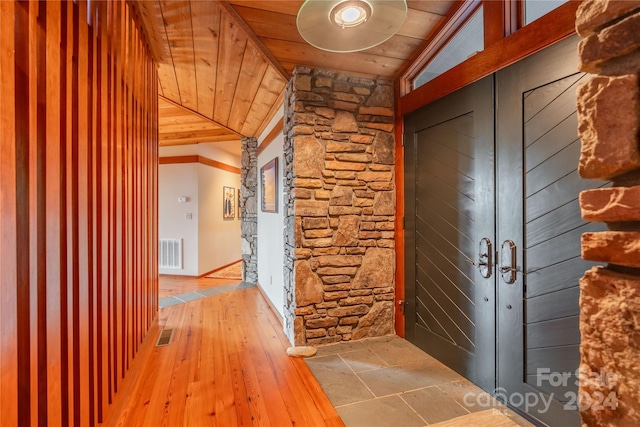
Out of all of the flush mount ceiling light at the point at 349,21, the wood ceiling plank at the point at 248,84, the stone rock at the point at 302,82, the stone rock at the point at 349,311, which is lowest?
the stone rock at the point at 349,311

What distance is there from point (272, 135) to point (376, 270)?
2143 mm

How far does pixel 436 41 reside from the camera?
2.33 m

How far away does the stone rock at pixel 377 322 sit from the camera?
9.31 feet

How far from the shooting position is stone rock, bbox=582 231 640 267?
558 mm

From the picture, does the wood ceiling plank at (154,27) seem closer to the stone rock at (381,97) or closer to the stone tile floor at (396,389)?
the stone rock at (381,97)

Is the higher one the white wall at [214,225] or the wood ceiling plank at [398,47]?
the wood ceiling plank at [398,47]

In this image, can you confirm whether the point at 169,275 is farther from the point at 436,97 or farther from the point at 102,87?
the point at 436,97

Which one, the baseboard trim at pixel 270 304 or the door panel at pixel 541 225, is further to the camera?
the baseboard trim at pixel 270 304

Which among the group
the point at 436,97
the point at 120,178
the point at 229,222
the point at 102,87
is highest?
the point at 436,97

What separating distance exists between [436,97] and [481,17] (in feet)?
1.81

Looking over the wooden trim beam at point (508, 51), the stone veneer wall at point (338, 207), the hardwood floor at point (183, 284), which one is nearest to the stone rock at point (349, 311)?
the stone veneer wall at point (338, 207)

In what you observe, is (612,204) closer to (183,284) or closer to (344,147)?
(344,147)

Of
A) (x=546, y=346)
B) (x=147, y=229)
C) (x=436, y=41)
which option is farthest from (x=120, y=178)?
(x=546, y=346)

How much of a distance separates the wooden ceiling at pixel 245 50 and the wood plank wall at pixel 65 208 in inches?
16.0
